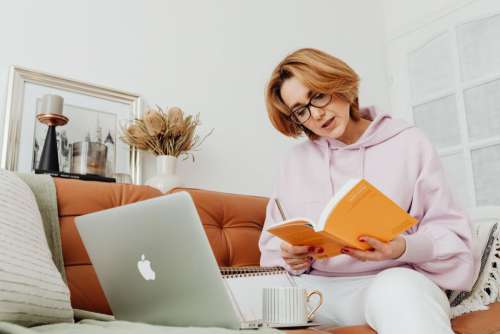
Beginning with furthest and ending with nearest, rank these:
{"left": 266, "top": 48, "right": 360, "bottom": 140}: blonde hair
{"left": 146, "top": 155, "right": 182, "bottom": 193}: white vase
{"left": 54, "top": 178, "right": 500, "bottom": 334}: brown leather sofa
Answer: {"left": 146, "top": 155, "right": 182, "bottom": 193}: white vase, {"left": 266, "top": 48, "right": 360, "bottom": 140}: blonde hair, {"left": 54, "top": 178, "right": 500, "bottom": 334}: brown leather sofa

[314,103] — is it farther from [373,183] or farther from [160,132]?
[160,132]

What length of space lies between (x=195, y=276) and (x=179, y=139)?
978 mm

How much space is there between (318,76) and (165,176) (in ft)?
2.12

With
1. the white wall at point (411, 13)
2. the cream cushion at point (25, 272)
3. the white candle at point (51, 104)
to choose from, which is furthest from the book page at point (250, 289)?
the white wall at point (411, 13)

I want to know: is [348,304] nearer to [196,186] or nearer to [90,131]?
[196,186]

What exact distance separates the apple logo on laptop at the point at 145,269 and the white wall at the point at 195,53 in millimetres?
932

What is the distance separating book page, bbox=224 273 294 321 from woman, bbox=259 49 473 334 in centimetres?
10

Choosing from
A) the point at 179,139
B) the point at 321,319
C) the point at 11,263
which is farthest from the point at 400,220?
the point at 179,139

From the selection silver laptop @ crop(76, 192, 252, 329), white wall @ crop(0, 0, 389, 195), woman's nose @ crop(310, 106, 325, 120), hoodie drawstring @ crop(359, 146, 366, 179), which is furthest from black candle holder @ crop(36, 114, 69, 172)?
hoodie drawstring @ crop(359, 146, 366, 179)

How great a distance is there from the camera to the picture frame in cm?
156

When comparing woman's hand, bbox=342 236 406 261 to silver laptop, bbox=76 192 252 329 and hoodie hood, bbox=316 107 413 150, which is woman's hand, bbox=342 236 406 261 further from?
hoodie hood, bbox=316 107 413 150

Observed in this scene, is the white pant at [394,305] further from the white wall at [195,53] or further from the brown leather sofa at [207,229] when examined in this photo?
the white wall at [195,53]

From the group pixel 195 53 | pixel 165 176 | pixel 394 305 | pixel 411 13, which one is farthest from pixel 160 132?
pixel 411 13

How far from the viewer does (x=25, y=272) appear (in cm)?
89
